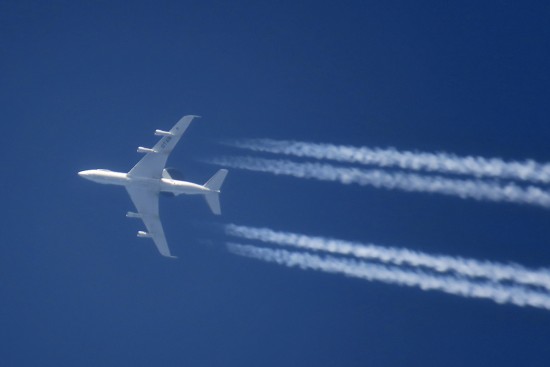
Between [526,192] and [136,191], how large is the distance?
92.2 feet

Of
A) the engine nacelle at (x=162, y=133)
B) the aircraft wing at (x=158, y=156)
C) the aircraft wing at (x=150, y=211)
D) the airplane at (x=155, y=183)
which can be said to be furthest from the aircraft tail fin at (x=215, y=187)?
the aircraft wing at (x=150, y=211)

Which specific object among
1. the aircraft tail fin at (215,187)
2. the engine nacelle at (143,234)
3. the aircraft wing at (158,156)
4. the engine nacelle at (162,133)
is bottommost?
the engine nacelle at (143,234)

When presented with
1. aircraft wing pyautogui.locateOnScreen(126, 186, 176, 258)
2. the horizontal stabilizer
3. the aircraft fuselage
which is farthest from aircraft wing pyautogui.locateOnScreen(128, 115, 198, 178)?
the horizontal stabilizer

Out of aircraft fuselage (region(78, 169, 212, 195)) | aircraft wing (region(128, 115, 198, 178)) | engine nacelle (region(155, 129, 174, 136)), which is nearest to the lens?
engine nacelle (region(155, 129, 174, 136))

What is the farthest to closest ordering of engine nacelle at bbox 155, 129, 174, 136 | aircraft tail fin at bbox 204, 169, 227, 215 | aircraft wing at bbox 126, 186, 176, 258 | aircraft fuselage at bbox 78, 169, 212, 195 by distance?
1. aircraft wing at bbox 126, 186, 176, 258
2. aircraft fuselage at bbox 78, 169, 212, 195
3. aircraft tail fin at bbox 204, 169, 227, 215
4. engine nacelle at bbox 155, 129, 174, 136

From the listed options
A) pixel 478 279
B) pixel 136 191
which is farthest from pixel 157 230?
pixel 478 279

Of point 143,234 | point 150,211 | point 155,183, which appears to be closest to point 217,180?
point 155,183

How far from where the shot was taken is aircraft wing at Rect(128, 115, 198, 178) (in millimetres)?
62781

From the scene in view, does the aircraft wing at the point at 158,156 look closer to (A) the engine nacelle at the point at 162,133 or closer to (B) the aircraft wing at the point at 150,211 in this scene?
(A) the engine nacelle at the point at 162,133

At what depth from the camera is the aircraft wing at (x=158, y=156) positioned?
62.8m

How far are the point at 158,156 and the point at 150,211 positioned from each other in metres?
4.44

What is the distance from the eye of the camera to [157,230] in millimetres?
66188

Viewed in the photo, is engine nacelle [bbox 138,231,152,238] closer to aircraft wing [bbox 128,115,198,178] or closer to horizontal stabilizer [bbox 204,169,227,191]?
aircraft wing [bbox 128,115,198,178]

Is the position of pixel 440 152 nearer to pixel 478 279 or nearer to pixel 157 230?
pixel 478 279
